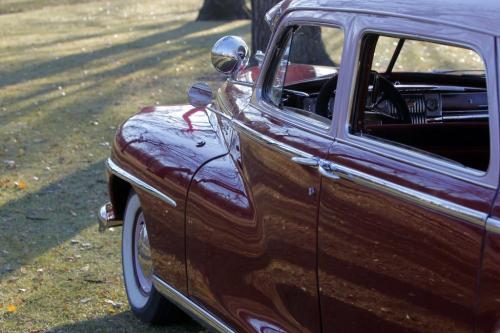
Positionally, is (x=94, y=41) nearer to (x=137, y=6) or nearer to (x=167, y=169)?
(x=137, y=6)

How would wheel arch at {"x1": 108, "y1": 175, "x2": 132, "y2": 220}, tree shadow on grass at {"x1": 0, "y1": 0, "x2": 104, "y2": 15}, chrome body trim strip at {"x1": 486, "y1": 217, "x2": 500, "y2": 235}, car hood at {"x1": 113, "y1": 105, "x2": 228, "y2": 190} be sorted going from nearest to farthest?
chrome body trim strip at {"x1": 486, "y1": 217, "x2": 500, "y2": 235}
car hood at {"x1": 113, "y1": 105, "x2": 228, "y2": 190}
wheel arch at {"x1": 108, "y1": 175, "x2": 132, "y2": 220}
tree shadow on grass at {"x1": 0, "y1": 0, "x2": 104, "y2": 15}

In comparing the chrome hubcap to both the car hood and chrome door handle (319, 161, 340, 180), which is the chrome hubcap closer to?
the car hood

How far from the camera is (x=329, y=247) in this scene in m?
3.33

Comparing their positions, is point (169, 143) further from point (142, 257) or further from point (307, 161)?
point (307, 161)

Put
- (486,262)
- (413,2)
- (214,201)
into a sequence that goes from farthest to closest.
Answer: (214,201) → (413,2) → (486,262)

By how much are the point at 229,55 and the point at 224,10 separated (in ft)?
48.1

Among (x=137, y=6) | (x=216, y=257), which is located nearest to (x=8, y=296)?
(x=216, y=257)

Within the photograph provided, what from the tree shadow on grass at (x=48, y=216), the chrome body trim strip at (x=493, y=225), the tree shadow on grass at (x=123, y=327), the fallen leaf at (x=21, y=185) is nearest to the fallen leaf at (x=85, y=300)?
the tree shadow on grass at (x=123, y=327)

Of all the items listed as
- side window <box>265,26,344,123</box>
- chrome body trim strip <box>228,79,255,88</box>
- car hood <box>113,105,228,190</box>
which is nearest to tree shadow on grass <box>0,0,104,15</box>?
car hood <box>113,105,228,190</box>

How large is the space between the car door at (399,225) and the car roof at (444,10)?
29mm

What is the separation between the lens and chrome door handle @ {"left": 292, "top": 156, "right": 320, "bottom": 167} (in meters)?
3.40

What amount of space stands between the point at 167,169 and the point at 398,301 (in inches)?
71.1

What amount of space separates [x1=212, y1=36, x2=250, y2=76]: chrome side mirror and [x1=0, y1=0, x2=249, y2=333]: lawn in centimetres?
140

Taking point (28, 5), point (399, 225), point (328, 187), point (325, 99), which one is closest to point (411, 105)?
point (325, 99)
